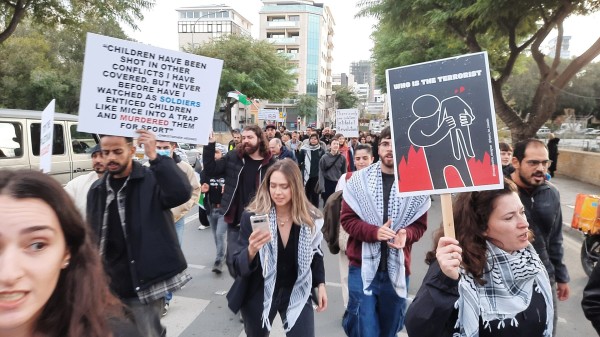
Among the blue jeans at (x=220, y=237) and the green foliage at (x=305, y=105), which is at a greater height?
the green foliage at (x=305, y=105)

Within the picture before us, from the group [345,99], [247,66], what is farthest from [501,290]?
[345,99]

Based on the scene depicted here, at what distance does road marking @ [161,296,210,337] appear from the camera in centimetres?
394

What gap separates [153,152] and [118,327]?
1.49m

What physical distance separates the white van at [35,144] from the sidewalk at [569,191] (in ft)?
29.6

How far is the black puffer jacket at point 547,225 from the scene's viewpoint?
2.90 m

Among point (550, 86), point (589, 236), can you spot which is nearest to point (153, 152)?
point (589, 236)

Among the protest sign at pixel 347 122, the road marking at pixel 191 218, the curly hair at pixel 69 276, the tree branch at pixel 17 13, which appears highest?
the tree branch at pixel 17 13

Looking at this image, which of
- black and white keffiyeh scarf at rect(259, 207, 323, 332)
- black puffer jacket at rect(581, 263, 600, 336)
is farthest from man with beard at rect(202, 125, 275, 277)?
black puffer jacket at rect(581, 263, 600, 336)

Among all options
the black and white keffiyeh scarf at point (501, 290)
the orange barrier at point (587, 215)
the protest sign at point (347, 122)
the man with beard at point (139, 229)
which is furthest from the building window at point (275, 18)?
the black and white keffiyeh scarf at point (501, 290)

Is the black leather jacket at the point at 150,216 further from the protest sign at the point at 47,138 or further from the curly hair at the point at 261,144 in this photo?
the curly hair at the point at 261,144

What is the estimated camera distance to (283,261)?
2828 mm

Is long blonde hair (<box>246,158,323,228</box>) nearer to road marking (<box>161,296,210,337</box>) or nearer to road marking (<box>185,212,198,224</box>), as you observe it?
road marking (<box>161,296,210,337</box>)

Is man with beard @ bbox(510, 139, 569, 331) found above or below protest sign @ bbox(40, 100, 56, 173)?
below

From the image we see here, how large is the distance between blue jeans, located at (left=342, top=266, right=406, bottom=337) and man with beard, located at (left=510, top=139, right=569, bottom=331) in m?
1.04
